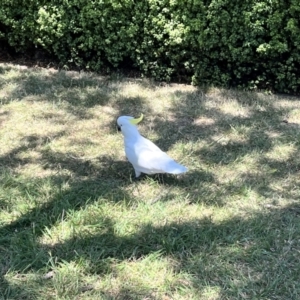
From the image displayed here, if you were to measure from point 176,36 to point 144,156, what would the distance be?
89.4 inches

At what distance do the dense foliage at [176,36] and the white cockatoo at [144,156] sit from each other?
199 centimetres

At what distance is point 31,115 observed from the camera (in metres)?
4.98

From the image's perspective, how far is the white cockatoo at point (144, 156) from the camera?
361cm

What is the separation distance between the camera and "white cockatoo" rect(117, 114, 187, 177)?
3.61 m

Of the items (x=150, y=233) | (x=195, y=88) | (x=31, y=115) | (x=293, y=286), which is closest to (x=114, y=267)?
(x=150, y=233)

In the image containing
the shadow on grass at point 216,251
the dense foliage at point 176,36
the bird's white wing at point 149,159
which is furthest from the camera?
the dense foliage at point 176,36

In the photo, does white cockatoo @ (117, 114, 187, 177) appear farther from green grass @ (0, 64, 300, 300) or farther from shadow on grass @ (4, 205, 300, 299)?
shadow on grass @ (4, 205, 300, 299)

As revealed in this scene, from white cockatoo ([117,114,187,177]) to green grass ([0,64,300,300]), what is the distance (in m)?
0.18

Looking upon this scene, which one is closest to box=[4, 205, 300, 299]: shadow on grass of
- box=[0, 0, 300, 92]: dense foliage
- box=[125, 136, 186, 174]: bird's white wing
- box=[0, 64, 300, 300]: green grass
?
box=[0, 64, 300, 300]: green grass

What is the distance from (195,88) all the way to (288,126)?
4.14ft

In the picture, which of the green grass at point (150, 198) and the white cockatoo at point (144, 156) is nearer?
the green grass at point (150, 198)

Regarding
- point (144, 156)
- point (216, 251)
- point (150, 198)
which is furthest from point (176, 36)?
point (216, 251)

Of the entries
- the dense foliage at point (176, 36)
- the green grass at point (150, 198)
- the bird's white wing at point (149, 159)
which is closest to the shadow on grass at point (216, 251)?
the green grass at point (150, 198)

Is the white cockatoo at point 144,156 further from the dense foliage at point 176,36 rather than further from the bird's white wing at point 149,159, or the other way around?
the dense foliage at point 176,36
